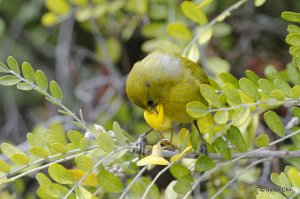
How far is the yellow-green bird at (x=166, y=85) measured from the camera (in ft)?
6.42

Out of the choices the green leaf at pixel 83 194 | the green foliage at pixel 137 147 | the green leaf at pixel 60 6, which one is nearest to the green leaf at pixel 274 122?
the green foliage at pixel 137 147

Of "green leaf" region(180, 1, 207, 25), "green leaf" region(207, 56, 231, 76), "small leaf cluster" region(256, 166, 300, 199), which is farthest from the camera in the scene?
"green leaf" region(207, 56, 231, 76)

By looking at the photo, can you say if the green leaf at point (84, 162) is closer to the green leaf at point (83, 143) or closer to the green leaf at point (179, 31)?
the green leaf at point (83, 143)

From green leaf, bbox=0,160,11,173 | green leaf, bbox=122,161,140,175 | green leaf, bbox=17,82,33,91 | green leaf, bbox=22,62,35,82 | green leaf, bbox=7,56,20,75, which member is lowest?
green leaf, bbox=122,161,140,175

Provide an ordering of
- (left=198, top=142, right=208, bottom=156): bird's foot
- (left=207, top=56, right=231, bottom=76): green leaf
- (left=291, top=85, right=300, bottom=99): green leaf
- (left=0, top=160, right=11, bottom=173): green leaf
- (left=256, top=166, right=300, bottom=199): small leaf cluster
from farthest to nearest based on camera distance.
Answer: (left=207, top=56, right=231, bottom=76): green leaf < (left=198, top=142, right=208, bottom=156): bird's foot < (left=0, top=160, right=11, bottom=173): green leaf < (left=291, top=85, right=300, bottom=99): green leaf < (left=256, top=166, right=300, bottom=199): small leaf cluster

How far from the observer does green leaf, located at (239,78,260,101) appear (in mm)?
1509

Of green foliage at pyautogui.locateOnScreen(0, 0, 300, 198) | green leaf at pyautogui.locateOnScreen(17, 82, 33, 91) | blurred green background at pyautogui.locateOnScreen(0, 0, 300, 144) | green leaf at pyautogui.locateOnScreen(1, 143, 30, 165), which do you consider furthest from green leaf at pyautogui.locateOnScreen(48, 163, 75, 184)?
A: blurred green background at pyautogui.locateOnScreen(0, 0, 300, 144)

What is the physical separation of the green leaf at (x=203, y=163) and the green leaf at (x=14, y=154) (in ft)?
1.53

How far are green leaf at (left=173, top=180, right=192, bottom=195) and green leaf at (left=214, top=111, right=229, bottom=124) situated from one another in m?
0.20

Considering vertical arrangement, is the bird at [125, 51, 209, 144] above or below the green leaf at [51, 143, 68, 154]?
below

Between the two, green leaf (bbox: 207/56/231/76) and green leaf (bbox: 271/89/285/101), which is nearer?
green leaf (bbox: 271/89/285/101)

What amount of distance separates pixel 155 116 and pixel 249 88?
415 millimetres

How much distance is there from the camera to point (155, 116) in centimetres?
184

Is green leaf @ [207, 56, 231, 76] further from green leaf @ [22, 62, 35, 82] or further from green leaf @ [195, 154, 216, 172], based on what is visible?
green leaf @ [22, 62, 35, 82]
